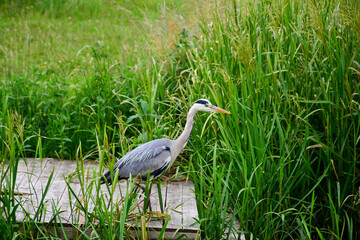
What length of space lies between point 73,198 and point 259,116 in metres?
1.60

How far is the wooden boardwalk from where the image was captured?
3299mm

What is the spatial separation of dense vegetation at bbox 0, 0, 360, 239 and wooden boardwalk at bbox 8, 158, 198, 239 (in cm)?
15

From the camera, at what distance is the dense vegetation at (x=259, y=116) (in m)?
3.24

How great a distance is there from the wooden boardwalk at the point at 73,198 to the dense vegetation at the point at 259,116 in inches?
6.0

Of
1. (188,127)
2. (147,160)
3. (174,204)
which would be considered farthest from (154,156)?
(174,204)

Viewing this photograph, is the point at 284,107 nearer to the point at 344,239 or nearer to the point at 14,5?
the point at 344,239

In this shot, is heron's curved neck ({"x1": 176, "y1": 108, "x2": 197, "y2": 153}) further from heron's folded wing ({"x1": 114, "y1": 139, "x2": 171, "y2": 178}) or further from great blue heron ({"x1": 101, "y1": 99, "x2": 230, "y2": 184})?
heron's folded wing ({"x1": 114, "y1": 139, "x2": 171, "y2": 178})

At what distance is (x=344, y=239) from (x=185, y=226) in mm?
1327

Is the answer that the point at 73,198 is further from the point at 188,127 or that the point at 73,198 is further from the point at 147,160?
the point at 188,127

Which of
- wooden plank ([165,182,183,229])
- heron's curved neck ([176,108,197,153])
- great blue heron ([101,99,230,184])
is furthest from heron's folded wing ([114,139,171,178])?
wooden plank ([165,182,183,229])

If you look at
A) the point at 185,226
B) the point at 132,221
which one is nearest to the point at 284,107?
the point at 185,226

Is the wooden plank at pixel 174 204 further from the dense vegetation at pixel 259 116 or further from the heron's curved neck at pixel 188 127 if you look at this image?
the heron's curved neck at pixel 188 127

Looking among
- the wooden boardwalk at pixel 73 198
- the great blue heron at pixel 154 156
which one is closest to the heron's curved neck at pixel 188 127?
the great blue heron at pixel 154 156

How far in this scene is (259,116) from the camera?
329cm
